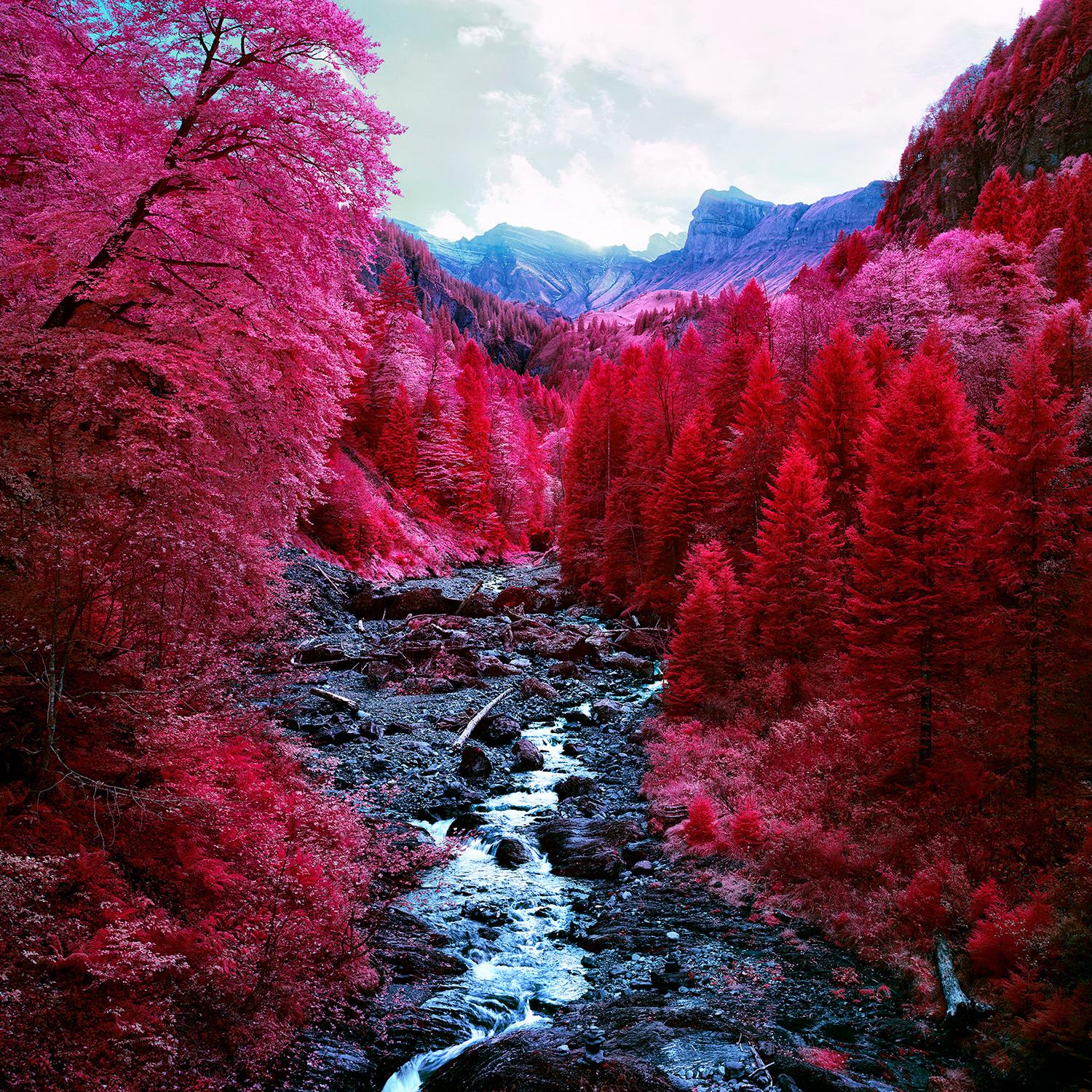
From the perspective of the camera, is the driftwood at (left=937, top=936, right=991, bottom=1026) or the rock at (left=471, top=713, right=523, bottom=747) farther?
the rock at (left=471, top=713, right=523, bottom=747)

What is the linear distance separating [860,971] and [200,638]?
11715 millimetres

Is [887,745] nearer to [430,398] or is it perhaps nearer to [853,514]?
[853,514]

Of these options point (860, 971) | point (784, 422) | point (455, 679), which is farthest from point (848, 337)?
point (860, 971)

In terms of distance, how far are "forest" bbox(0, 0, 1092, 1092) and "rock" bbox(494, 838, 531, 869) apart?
5.41 feet

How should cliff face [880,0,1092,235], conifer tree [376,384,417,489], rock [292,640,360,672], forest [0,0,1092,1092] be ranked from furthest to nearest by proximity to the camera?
cliff face [880,0,1092,235] → conifer tree [376,384,417,489] → rock [292,640,360,672] → forest [0,0,1092,1092]

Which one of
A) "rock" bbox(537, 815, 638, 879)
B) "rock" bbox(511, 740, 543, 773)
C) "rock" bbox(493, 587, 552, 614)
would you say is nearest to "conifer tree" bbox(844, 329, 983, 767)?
"rock" bbox(537, 815, 638, 879)

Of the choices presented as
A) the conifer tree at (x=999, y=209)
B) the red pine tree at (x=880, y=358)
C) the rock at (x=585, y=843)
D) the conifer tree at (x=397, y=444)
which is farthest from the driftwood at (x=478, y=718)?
the conifer tree at (x=999, y=209)

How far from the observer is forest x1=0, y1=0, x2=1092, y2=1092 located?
642 centimetres

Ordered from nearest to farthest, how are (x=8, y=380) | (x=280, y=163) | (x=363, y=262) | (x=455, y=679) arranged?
(x=8, y=380) → (x=280, y=163) → (x=363, y=262) → (x=455, y=679)

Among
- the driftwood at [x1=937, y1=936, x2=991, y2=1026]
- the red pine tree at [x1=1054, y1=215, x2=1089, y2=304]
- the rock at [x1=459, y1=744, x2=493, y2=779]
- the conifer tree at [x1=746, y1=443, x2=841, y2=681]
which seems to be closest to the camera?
the driftwood at [x1=937, y1=936, x2=991, y2=1026]

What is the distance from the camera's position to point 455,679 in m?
22.9

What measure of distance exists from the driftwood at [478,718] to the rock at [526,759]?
1.55 m

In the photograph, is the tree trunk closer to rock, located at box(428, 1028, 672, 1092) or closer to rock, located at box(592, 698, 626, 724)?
rock, located at box(428, 1028, 672, 1092)

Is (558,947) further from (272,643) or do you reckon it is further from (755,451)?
(755,451)
